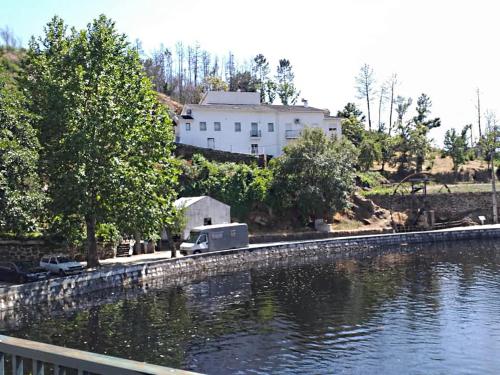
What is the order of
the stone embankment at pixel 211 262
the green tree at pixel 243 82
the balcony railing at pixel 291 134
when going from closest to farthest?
the stone embankment at pixel 211 262 → the balcony railing at pixel 291 134 → the green tree at pixel 243 82

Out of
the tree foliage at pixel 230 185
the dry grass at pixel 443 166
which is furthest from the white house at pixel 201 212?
the dry grass at pixel 443 166

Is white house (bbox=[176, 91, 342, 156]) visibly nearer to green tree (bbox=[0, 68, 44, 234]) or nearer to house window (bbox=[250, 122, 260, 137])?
house window (bbox=[250, 122, 260, 137])

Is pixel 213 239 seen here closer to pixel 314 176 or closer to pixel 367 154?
pixel 314 176

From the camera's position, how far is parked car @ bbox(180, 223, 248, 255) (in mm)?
45938

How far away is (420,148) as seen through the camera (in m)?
77.9

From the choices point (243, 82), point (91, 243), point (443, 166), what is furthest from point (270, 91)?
point (91, 243)

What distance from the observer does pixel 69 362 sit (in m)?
5.06

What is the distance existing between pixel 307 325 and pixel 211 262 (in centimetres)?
2114

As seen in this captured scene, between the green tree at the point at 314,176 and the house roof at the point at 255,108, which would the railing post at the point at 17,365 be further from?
the house roof at the point at 255,108

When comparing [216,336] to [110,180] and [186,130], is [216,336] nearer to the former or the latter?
[110,180]

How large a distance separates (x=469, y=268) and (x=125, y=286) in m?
24.8

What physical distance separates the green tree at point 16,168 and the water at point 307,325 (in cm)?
569

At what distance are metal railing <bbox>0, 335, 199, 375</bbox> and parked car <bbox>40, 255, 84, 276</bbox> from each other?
1267 inches

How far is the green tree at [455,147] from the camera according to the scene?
80.2 metres
